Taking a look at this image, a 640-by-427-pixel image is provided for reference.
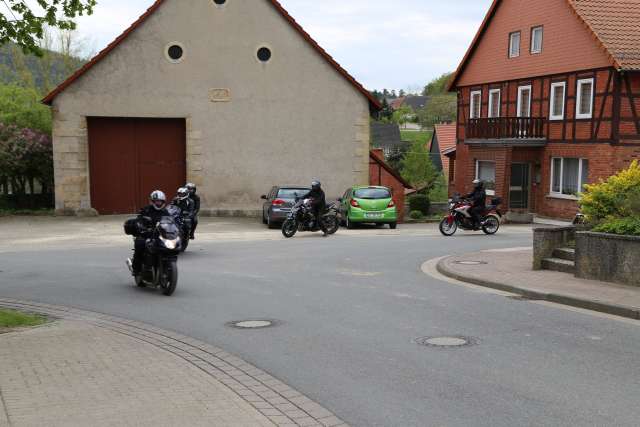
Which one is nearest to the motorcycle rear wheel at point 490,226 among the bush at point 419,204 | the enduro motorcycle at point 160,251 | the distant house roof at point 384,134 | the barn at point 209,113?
the barn at point 209,113

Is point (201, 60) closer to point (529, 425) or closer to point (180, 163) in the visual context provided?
point (180, 163)

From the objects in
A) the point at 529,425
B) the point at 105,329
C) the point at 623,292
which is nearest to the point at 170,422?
the point at 529,425

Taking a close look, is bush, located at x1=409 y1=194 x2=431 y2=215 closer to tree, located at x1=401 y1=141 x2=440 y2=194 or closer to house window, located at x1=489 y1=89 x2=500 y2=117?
house window, located at x1=489 y1=89 x2=500 y2=117

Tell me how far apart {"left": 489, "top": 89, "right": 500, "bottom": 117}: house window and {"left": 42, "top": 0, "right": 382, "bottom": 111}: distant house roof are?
892 centimetres

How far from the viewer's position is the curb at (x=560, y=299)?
31.4ft

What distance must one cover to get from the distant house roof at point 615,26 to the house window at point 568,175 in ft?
14.4

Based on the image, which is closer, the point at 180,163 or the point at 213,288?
the point at 213,288

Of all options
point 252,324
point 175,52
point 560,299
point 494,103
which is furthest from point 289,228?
point 494,103

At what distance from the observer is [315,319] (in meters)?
9.53

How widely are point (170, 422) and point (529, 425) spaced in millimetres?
2596

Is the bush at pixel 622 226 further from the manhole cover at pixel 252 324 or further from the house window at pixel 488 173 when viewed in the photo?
the house window at pixel 488 173

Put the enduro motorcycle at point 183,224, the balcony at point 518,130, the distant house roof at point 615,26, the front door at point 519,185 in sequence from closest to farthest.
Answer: the enduro motorcycle at point 183,224 → the distant house roof at point 615,26 → the balcony at point 518,130 → the front door at point 519,185

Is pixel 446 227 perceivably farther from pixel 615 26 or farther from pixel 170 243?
pixel 615 26

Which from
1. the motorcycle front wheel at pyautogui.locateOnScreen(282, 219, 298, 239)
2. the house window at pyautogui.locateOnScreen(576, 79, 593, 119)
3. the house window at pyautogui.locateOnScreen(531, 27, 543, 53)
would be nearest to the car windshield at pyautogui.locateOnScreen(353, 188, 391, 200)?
the motorcycle front wheel at pyautogui.locateOnScreen(282, 219, 298, 239)
